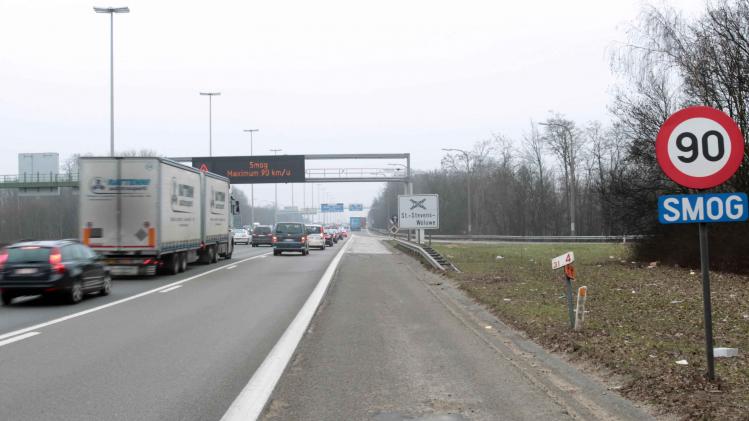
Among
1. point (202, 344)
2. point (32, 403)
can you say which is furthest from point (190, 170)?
point (32, 403)

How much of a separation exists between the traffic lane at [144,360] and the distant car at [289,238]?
22.0 meters

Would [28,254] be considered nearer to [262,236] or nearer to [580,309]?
[580,309]

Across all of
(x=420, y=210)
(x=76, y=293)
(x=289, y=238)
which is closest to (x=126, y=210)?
(x=76, y=293)

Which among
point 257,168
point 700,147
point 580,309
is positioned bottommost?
point 580,309

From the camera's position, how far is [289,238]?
120ft

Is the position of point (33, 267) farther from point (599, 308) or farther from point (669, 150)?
point (669, 150)

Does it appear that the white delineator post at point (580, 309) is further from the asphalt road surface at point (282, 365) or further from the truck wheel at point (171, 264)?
the truck wheel at point (171, 264)

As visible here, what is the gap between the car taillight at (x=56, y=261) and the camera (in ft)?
45.0

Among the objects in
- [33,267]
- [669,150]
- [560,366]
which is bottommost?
[560,366]

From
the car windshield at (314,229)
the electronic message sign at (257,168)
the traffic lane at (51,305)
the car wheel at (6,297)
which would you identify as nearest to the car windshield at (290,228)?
the car windshield at (314,229)

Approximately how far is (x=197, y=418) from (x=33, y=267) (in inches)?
400

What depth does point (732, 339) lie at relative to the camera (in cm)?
841

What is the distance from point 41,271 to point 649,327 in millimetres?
11910

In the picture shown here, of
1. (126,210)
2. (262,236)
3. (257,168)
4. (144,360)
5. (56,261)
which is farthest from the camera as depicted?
(262,236)
